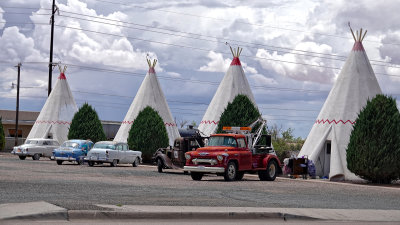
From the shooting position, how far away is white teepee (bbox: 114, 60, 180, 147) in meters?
41.9

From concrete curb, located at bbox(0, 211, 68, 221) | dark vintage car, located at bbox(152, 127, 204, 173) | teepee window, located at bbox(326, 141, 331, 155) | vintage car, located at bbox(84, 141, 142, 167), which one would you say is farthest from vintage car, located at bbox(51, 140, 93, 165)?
concrete curb, located at bbox(0, 211, 68, 221)

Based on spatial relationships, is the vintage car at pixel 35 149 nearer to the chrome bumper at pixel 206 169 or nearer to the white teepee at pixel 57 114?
the white teepee at pixel 57 114

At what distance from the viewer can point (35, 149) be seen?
37.6m

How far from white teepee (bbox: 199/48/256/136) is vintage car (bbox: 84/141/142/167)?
8231 millimetres

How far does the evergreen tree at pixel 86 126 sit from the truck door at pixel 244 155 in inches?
806

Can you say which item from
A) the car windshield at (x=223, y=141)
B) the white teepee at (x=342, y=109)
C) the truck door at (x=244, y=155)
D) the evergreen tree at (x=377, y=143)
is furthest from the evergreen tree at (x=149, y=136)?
the evergreen tree at (x=377, y=143)

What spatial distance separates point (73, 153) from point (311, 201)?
2018 cm

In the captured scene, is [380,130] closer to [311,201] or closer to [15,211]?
[311,201]

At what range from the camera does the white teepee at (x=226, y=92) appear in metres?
38.7

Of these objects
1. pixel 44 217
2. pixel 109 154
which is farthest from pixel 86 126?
pixel 44 217

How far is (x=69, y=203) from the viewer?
11281 millimetres

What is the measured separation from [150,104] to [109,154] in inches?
465

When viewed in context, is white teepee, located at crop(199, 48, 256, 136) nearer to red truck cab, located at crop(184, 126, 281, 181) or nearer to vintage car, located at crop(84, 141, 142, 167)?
vintage car, located at crop(84, 141, 142, 167)

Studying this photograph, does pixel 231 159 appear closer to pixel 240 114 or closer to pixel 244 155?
pixel 244 155
